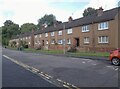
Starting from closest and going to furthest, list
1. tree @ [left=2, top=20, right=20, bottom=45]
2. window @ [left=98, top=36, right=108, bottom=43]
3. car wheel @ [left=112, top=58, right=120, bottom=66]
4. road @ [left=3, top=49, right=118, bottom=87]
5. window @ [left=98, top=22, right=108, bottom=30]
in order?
road @ [left=3, top=49, right=118, bottom=87] < car wheel @ [left=112, top=58, right=120, bottom=66] < window @ [left=98, top=22, right=108, bottom=30] < window @ [left=98, top=36, right=108, bottom=43] < tree @ [left=2, top=20, right=20, bottom=45]

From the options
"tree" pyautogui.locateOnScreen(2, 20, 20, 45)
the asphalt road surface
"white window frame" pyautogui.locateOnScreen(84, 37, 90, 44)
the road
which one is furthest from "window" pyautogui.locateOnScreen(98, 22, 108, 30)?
"tree" pyautogui.locateOnScreen(2, 20, 20, 45)

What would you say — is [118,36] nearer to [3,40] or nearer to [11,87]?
[11,87]

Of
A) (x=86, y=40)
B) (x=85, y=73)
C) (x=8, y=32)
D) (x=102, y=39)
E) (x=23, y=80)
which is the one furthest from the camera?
(x=8, y=32)

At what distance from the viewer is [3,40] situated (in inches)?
5497

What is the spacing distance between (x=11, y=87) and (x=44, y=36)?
6190 centimetres

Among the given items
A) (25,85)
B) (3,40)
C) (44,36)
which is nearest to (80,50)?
(44,36)

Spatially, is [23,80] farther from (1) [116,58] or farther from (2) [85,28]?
(2) [85,28]

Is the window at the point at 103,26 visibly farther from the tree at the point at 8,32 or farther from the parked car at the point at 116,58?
the tree at the point at 8,32

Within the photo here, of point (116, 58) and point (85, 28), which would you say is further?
point (85, 28)

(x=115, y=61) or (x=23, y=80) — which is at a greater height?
(x=115, y=61)

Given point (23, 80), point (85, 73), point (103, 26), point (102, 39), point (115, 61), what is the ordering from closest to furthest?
point (23, 80)
point (85, 73)
point (115, 61)
point (103, 26)
point (102, 39)

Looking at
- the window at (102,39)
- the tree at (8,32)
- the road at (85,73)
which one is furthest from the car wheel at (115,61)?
the tree at (8,32)

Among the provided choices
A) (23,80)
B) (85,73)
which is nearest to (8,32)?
(85,73)

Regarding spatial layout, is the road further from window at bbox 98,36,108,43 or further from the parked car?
window at bbox 98,36,108,43
